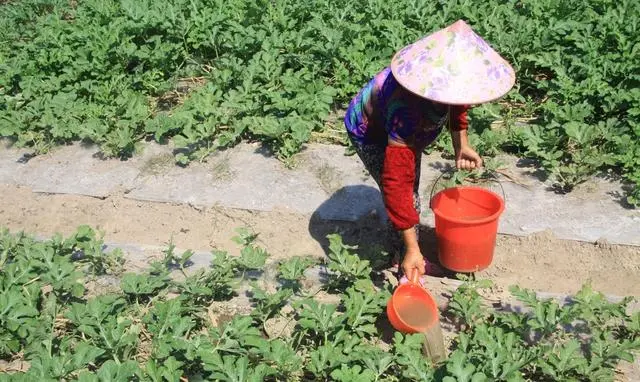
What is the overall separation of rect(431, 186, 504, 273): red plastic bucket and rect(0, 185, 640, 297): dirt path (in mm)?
259

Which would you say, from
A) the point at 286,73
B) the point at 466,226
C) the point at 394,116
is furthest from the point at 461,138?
the point at 286,73

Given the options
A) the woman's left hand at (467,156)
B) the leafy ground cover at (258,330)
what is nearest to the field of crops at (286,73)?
the woman's left hand at (467,156)

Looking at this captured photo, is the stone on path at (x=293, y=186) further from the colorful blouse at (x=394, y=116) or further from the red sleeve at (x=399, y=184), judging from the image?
the red sleeve at (x=399, y=184)

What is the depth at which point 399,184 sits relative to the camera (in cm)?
333

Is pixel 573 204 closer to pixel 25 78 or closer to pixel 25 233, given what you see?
pixel 25 233

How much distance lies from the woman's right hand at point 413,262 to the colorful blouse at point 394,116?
48 centimetres

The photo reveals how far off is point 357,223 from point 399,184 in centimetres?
121

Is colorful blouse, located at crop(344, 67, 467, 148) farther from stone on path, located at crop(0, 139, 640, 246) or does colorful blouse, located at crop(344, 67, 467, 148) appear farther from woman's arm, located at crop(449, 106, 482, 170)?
stone on path, located at crop(0, 139, 640, 246)

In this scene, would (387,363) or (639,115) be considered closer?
(387,363)

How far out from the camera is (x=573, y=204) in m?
4.44

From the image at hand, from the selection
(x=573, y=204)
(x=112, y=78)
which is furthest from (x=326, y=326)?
(x=112, y=78)

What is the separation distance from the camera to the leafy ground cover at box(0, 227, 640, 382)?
10.8 ft

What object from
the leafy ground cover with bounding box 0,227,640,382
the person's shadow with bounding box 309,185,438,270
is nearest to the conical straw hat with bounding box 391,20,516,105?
the leafy ground cover with bounding box 0,227,640,382

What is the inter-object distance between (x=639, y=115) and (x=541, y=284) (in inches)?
59.6
